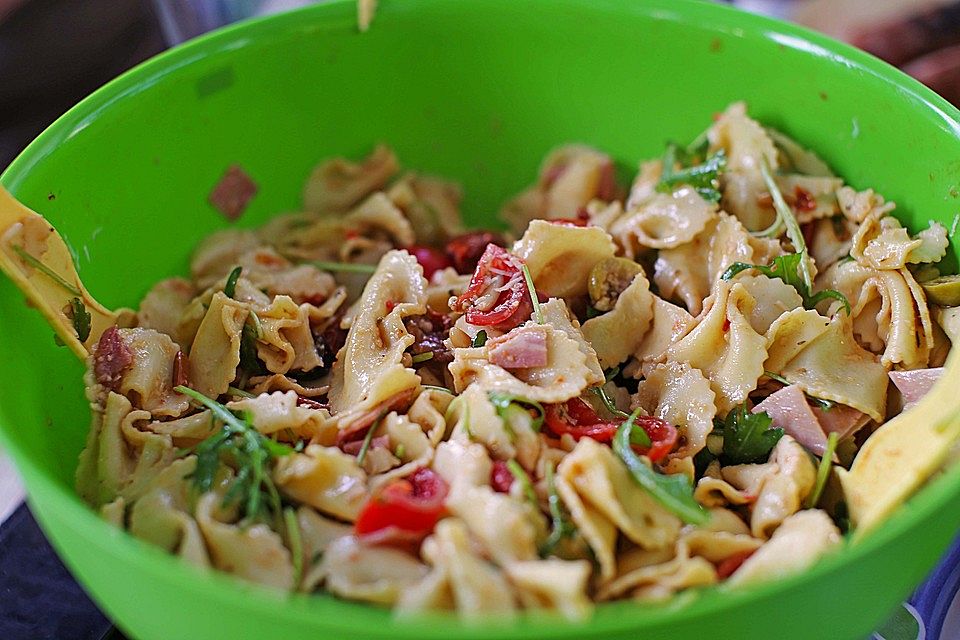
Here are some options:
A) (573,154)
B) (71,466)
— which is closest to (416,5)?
(573,154)

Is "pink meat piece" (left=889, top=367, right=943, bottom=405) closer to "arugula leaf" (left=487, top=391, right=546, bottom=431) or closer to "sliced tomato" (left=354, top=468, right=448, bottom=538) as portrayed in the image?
"arugula leaf" (left=487, top=391, right=546, bottom=431)

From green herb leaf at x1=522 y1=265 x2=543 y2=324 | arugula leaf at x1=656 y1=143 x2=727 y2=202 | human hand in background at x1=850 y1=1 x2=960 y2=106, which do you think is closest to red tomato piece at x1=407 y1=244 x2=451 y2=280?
green herb leaf at x1=522 y1=265 x2=543 y2=324

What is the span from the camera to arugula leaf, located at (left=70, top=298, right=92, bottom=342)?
6.04 feet

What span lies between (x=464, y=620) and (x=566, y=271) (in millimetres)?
1060

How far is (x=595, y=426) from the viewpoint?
1703mm

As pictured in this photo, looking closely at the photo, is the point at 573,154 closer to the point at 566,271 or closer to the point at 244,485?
the point at 566,271

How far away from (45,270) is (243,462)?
0.54 m

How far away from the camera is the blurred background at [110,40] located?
130 inches

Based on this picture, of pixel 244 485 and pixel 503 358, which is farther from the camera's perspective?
pixel 503 358

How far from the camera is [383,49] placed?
2.43m

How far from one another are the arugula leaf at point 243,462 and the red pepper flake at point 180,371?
22 centimetres

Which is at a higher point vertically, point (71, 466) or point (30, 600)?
point (71, 466)

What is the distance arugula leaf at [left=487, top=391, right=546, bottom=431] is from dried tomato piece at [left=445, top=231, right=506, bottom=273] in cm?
65

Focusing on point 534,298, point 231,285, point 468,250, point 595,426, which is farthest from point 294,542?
point 468,250
